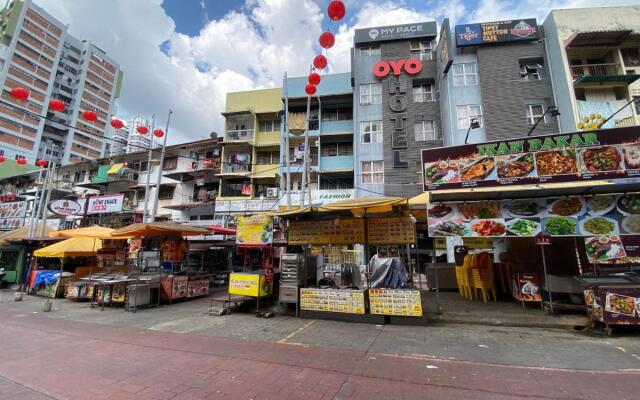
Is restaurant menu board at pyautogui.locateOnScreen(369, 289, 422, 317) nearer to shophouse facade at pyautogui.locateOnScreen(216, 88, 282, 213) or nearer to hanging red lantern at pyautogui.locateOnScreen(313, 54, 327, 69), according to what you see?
hanging red lantern at pyautogui.locateOnScreen(313, 54, 327, 69)

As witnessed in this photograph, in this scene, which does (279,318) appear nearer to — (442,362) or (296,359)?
(296,359)

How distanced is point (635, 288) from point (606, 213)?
6.28 feet

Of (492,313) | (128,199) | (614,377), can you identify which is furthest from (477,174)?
(128,199)

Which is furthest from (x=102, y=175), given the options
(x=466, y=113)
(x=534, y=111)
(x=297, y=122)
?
(x=534, y=111)

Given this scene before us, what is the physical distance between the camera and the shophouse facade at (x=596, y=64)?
17781 mm

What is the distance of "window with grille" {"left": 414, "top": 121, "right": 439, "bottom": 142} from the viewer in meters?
21.7

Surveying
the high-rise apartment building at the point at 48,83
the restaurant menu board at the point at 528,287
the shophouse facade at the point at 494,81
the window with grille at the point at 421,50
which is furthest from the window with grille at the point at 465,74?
the high-rise apartment building at the point at 48,83

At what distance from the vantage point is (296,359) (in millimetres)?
5250

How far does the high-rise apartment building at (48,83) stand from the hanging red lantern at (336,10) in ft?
167

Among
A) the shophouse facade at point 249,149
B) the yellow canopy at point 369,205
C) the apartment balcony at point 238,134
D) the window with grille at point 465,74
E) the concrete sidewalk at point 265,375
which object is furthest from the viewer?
the apartment balcony at point 238,134

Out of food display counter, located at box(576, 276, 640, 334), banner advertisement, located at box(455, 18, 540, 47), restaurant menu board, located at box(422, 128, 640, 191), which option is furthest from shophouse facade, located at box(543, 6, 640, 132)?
food display counter, located at box(576, 276, 640, 334)

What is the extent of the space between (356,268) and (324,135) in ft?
53.7

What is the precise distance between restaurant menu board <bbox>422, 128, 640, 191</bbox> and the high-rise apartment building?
5337 cm

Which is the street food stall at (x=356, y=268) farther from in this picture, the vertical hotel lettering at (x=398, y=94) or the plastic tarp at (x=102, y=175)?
the plastic tarp at (x=102, y=175)
